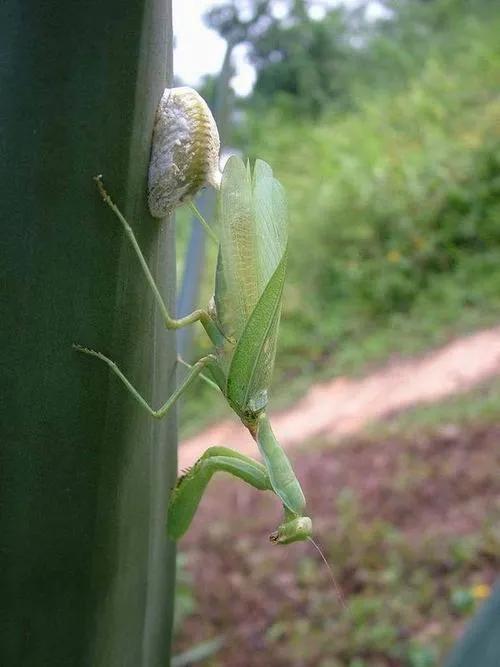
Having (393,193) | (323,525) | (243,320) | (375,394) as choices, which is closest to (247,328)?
(243,320)

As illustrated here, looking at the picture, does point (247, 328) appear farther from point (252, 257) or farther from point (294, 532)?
point (294, 532)

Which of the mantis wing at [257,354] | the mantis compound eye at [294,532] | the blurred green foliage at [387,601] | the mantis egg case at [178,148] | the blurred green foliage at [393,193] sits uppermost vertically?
the blurred green foliage at [393,193]

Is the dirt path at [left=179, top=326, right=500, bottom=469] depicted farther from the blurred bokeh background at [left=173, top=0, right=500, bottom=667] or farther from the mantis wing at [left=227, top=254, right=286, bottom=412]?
the mantis wing at [left=227, top=254, right=286, bottom=412]

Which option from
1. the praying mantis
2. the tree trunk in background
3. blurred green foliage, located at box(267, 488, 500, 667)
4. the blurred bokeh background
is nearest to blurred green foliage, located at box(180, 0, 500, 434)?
the blurred bokeh background

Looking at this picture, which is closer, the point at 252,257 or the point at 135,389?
the point at 135,389

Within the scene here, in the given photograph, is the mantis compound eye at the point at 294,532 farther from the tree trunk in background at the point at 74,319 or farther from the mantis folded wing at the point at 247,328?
the tree trunk in background at the point at 74,319

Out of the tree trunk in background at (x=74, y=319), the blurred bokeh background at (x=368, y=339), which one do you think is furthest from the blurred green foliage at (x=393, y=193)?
the tree trunk in background at (x=74, y=319)
